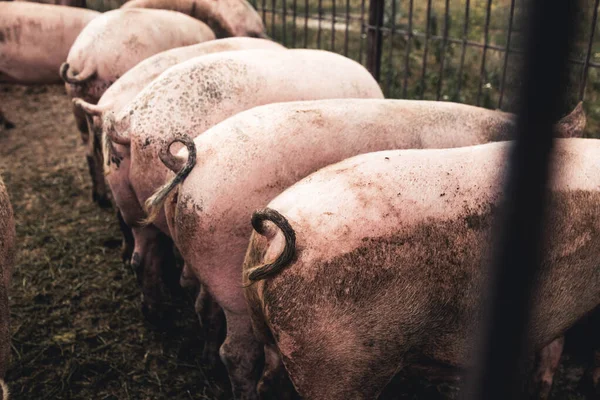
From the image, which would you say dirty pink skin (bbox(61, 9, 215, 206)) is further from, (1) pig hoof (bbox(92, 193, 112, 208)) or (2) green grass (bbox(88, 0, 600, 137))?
(2) green grass (bbox(88, 0, 600, 137))

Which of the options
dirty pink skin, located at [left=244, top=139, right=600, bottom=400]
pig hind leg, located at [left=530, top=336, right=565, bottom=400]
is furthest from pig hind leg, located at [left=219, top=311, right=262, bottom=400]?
pig hind leg, located at [left=530, top=336, right=565, bottom=400]

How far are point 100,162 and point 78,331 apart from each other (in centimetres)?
139

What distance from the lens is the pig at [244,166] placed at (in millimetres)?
1992

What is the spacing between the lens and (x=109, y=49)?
11.8 ft

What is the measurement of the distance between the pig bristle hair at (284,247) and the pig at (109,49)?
244cm

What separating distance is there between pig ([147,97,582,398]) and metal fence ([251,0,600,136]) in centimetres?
56

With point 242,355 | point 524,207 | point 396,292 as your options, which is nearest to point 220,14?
point 242,355

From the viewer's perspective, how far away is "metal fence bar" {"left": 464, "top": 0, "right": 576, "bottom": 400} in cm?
51

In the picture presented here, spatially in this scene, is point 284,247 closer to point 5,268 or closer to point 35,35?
point 5,268

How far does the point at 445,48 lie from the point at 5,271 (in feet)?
13.1

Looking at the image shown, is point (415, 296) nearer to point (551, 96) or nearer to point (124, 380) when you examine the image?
point (551, 96)

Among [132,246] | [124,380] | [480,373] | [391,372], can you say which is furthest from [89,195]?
[480,373]

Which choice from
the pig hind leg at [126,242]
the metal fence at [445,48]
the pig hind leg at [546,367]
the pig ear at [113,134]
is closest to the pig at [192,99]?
the pig ear at [113,134]

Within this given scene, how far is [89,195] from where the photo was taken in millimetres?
4695
